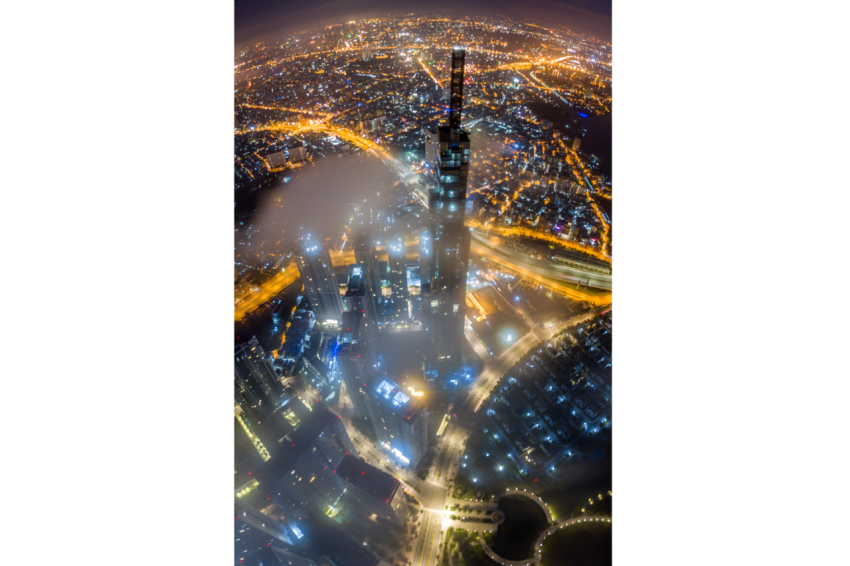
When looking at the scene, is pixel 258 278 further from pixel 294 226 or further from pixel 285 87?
pixel 285 87

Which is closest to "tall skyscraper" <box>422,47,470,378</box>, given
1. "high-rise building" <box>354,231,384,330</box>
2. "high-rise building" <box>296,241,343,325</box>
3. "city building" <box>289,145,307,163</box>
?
"high-rise building" <box>354,231,384,330</box>

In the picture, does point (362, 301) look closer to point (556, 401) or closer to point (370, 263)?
point (370, 263)

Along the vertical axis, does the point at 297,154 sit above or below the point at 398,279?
above

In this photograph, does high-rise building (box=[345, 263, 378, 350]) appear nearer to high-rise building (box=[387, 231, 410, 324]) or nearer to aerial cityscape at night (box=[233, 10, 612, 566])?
aerial cityscape at night (box=[233, 10, 612, 566])

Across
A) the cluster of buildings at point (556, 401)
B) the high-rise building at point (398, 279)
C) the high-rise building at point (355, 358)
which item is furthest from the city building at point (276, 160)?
the cluster of buildings at point (556, 401)

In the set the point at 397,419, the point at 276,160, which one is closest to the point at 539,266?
the point at 397,419

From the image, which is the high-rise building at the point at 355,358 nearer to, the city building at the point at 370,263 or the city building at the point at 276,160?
the city building at the point at 370,263

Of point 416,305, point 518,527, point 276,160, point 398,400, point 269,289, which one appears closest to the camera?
point 518,527
